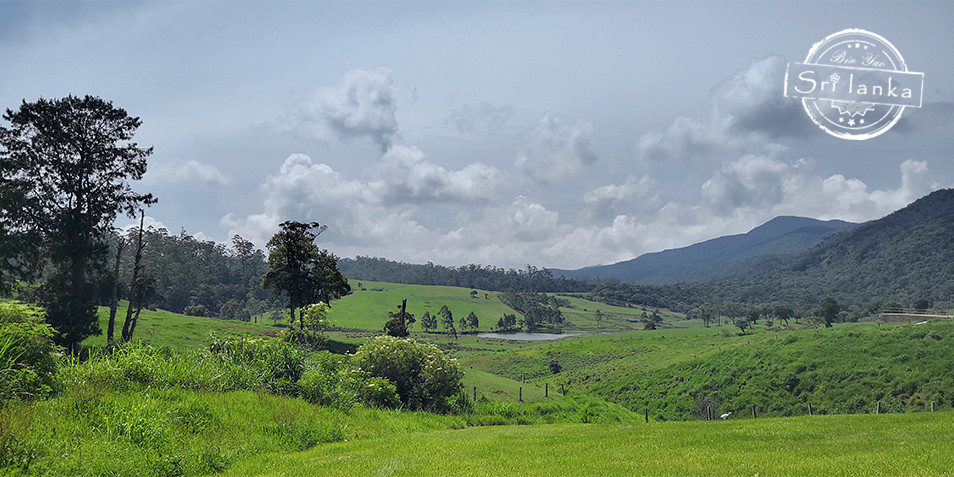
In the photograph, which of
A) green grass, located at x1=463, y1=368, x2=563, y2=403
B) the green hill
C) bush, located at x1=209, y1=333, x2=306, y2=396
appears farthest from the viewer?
the green hill

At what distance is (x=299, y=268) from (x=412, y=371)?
34.9 metres

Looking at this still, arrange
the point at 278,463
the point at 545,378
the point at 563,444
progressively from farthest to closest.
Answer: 1. the point at 545,378
2. the point at 563,444
3. the point at 278,463

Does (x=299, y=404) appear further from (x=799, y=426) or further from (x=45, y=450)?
(x=799, y=426)

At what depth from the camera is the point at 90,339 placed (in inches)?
1799

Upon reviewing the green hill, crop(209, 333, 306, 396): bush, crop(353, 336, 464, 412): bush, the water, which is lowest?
the water

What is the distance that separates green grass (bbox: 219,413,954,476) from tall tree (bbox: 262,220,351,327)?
4429cm

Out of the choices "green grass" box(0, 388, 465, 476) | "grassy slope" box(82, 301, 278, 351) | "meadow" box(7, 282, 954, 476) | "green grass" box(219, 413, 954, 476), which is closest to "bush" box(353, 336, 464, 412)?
"meadow" box(7, 282, 954, 476)

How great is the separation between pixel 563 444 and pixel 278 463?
6.98 m

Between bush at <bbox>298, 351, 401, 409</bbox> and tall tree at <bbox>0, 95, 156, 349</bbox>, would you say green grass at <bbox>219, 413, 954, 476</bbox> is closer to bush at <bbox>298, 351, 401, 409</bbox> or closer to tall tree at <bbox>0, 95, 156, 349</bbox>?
bush at <bbox>298, 351, 401, 409</bbox>

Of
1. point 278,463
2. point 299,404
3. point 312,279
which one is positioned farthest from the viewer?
point 312,279

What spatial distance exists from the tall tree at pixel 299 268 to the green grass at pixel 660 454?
145 ft

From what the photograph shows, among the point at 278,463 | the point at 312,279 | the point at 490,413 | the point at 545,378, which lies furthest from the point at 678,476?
the point at 545,378

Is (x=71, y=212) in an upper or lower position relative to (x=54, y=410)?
upper

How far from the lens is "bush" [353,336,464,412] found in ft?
92.3
